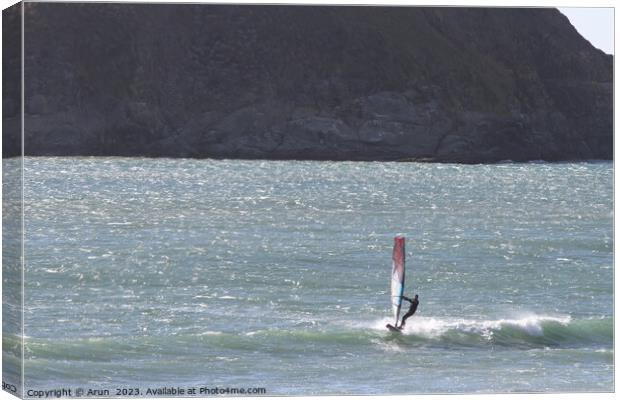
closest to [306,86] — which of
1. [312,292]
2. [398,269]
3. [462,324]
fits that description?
[312,292]

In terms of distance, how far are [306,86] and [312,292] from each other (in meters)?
118

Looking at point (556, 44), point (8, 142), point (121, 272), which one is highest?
point (556, 44)

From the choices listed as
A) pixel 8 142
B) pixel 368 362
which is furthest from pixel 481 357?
pixel 8 142

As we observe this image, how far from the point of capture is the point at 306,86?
507 ft

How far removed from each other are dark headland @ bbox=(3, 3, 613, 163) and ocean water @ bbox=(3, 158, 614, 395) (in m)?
61.0

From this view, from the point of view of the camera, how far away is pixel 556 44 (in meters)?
158

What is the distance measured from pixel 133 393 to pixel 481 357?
23.7 feet

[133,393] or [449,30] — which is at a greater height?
[449,30]

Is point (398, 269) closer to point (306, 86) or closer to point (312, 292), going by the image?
point (312, 292)

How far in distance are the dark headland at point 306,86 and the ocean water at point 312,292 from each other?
200ft

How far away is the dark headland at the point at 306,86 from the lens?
14425cm

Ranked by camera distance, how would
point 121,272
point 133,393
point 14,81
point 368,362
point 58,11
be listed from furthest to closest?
point 58,11
point 121,272
point 368,362
point 133,393
point 14,81

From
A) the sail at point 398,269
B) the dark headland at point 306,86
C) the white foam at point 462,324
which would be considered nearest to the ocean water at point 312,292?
the white foam at point 462,324

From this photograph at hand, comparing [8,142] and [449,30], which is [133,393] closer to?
[8,142]
